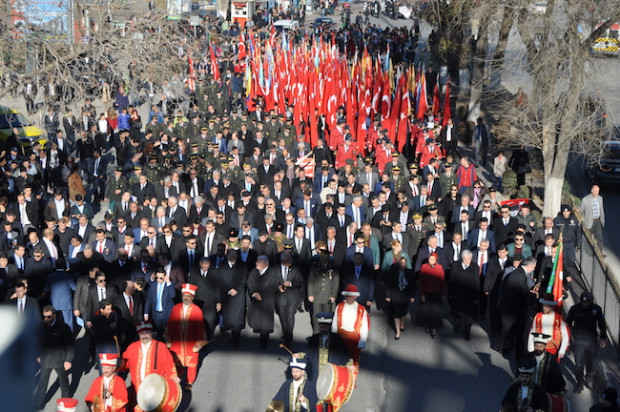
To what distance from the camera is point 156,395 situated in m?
8.28

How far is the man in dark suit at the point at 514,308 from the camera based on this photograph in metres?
11.8

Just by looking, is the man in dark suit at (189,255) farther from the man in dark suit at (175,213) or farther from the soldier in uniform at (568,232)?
the soldier in uniform at (568,232)

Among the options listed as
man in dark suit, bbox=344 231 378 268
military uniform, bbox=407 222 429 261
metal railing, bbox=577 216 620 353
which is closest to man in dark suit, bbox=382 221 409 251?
→ military uniform, bbox=407 222 429 261

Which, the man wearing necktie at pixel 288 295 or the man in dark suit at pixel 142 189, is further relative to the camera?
the man in dark suit at pixel 142 189

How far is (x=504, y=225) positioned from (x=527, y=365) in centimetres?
611

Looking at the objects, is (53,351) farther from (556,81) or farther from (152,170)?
(556,81)

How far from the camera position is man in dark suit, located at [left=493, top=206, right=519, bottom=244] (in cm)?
1430

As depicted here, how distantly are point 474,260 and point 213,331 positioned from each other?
3862 millimetres

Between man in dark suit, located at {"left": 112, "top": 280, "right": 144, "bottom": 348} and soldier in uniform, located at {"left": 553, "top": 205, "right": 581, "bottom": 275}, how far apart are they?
264 inches

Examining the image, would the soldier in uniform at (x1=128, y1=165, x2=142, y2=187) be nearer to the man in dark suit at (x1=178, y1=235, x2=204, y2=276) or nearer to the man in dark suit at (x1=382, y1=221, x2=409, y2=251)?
the man in dark suit at (x1=178, y1=235, x2=204, y2=276)

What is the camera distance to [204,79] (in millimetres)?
28156

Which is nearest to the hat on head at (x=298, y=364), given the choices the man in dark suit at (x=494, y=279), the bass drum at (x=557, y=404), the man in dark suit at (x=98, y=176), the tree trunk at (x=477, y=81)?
the bass drum at (x=557, y=404)

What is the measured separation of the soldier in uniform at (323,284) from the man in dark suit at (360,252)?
525mm

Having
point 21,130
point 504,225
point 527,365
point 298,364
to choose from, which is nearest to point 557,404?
point 527,365
